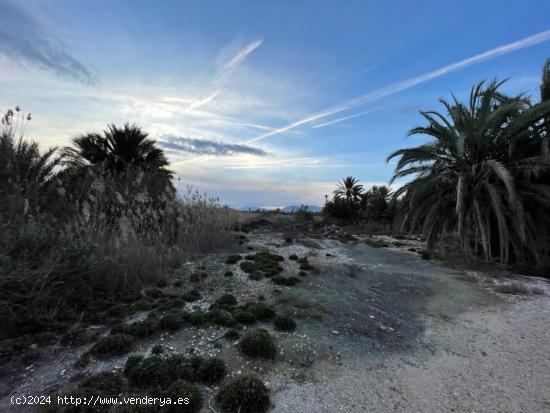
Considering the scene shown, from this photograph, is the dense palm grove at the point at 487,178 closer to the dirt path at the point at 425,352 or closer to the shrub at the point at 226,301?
the dirt path at the point at 425,352

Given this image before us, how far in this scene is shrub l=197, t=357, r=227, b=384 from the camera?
2.24 metres

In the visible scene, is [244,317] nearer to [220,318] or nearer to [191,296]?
[220,318]

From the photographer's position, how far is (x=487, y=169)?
6973 millimetres

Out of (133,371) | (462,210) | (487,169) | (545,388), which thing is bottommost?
(545,388)

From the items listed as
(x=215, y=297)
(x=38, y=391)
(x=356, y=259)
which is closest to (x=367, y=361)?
(x=215, y=297)

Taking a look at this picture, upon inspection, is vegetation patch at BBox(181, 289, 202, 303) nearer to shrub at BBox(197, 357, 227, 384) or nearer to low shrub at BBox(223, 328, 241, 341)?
low shrub at BBox(223, 328, 241, 341)

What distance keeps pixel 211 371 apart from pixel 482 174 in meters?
8.02

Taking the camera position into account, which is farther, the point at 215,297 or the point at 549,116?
the point at 549,116

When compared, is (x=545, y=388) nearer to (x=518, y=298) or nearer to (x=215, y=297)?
(x=518, y=298)

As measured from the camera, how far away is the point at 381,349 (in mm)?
2873

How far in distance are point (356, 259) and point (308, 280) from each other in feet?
9.29

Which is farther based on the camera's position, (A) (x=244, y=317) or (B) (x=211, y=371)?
(A) (x=244, y=317)

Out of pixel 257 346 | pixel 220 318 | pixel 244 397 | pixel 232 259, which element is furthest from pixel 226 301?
pixel 232 259

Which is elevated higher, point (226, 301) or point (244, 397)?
point (226, 301)
